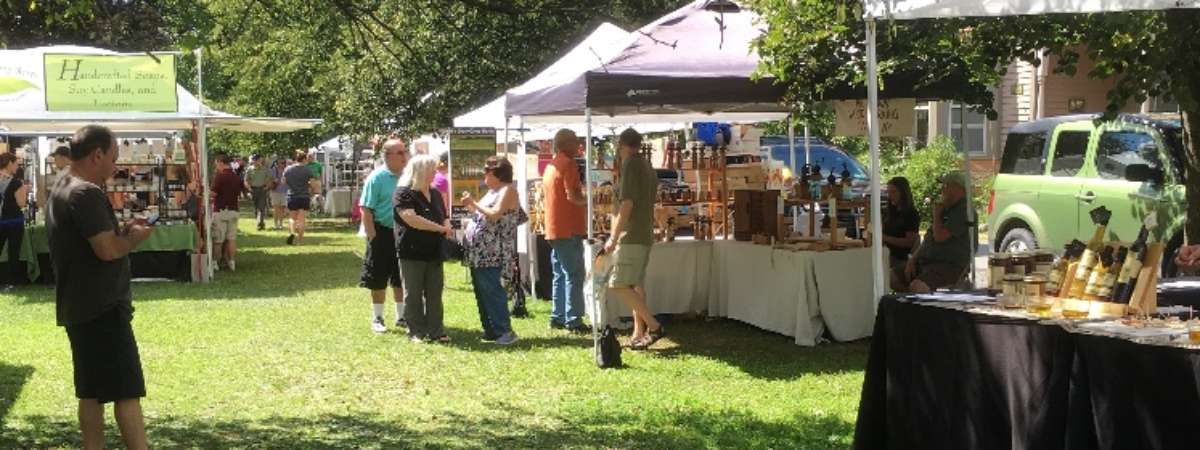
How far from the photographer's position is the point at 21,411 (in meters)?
7.68

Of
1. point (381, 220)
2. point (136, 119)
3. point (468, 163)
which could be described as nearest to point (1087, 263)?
point (381, 220)

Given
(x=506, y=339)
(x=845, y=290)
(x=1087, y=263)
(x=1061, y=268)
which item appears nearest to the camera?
(x=1087, y=263)

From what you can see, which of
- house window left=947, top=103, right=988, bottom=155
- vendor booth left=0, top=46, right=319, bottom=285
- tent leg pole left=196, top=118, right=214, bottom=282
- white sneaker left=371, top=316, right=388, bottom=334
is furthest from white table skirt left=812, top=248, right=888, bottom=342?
house window left=947, top=103, right=988, bottom=155

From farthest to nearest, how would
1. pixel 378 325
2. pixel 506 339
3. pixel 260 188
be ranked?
pixel 260 188 → pixel 378 325 → pixel 506 339

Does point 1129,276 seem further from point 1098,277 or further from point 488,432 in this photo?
point 488,432

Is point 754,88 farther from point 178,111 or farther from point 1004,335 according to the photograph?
point 178,111

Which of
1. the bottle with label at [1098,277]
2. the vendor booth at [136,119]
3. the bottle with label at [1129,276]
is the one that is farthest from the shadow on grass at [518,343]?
the vendor booth at [136,119]

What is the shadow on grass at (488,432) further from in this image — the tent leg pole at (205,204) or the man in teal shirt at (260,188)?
the man in teal shirt at (260,188)

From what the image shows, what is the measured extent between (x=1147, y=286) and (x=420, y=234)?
19.7ft

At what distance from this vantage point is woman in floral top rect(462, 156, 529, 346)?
9.95 meters

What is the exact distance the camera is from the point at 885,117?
32.4 ft

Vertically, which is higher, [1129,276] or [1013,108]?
[1013,108]

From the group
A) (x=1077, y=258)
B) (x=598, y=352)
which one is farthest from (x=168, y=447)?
(x=1077, y=258)

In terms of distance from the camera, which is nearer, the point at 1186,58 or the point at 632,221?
the point at 1186,58
